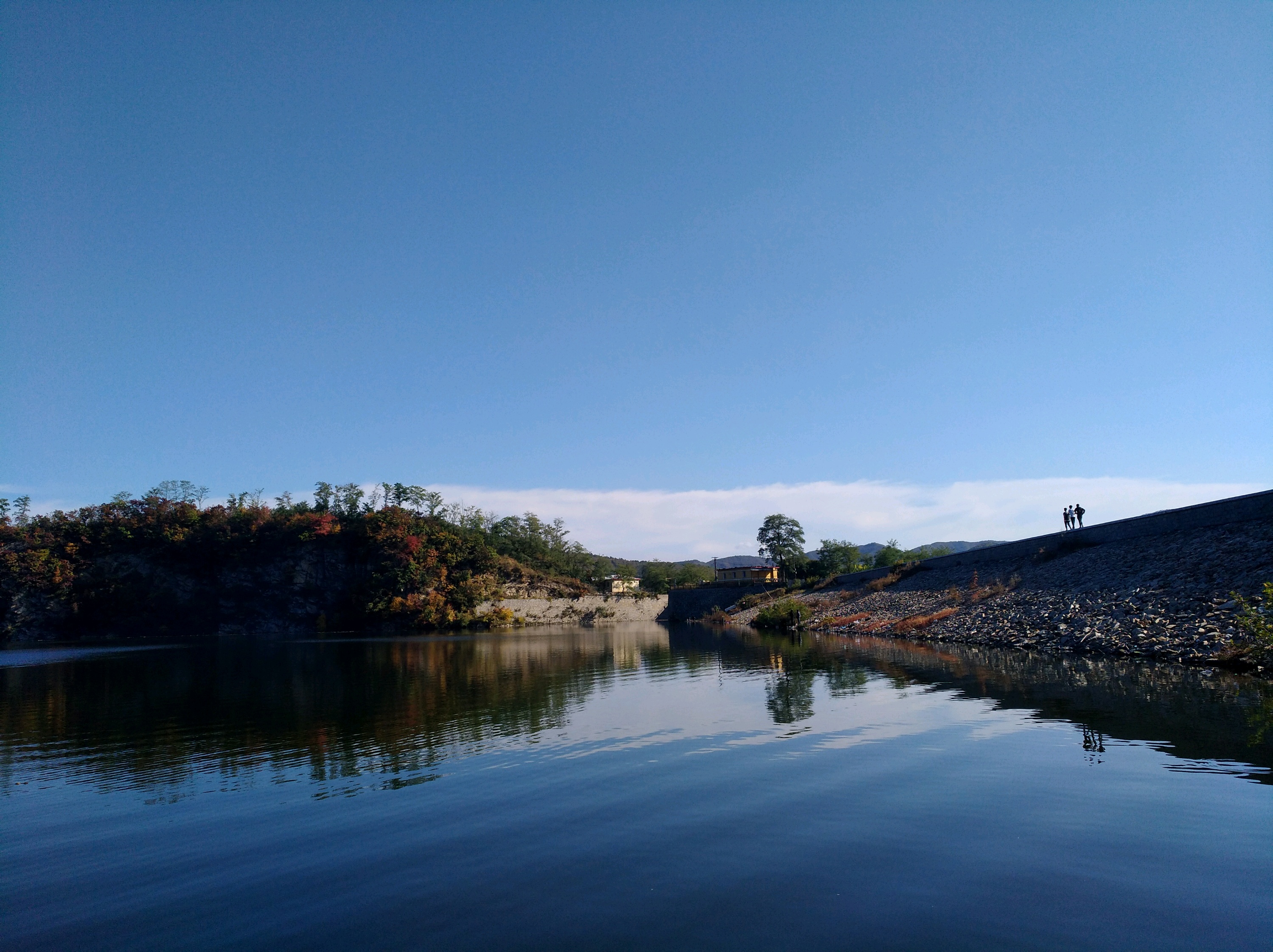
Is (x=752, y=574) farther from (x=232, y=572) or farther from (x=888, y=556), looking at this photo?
(x=232, y=572)

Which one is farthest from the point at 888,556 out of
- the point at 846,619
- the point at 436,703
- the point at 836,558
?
the point at 436,703

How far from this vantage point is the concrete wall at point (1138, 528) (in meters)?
31.9

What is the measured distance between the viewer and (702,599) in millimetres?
107938

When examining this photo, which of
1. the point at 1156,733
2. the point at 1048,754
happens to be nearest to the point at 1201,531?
the point at 1156,733

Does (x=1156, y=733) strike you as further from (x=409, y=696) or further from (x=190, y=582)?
(x=190, y=582)

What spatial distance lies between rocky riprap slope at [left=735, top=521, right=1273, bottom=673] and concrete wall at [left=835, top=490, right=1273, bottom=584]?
2.18ft

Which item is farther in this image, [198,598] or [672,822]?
[198,598]

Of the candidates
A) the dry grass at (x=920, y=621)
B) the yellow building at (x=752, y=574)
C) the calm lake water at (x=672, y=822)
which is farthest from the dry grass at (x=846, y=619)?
the yellow building at (x=752, y=574)

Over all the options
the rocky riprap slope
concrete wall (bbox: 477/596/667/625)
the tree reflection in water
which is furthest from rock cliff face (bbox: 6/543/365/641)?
the rocky riprap slope

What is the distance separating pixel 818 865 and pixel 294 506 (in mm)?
141998

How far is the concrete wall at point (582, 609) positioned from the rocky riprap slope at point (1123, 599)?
222 ft

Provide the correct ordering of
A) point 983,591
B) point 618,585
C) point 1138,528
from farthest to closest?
1. point 618,585
2. point 983,591
3. point 1138,528

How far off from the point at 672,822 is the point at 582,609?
4276 inches

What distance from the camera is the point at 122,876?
930 cm
